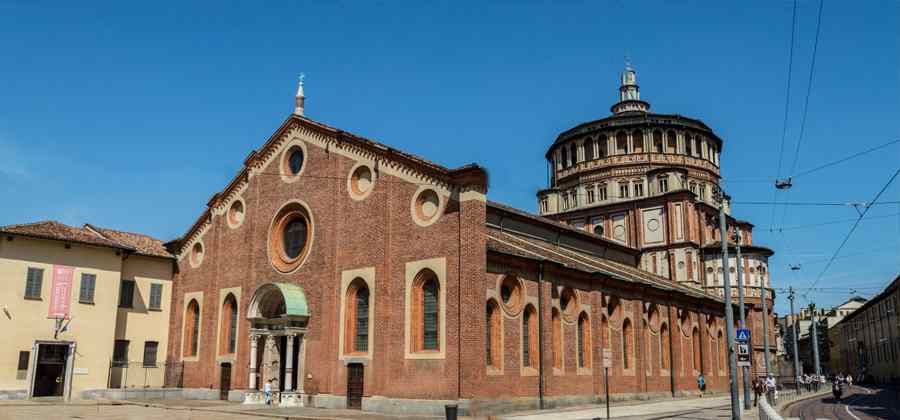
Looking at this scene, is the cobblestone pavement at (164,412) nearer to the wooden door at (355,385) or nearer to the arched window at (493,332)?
the wooden door at (355,385)

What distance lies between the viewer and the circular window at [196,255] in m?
38.2

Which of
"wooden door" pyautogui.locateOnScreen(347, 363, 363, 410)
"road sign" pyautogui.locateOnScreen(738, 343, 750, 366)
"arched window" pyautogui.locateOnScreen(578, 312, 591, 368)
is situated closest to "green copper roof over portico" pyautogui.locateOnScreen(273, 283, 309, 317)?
"wooden door" pyautogui.locateOnScreen(347, 363, 363, 410)

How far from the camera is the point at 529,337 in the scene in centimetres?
2905

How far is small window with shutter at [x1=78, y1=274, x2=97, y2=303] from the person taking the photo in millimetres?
34469

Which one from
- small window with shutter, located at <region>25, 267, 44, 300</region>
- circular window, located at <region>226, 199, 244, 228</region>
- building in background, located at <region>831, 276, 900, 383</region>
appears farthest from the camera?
building in background, located at <region>831, 276, 900, 383</region>

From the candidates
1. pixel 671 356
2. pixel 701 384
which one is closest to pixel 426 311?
pixel 671 356

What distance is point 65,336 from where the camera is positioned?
1321 inches

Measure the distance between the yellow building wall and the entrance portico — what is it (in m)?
8.51

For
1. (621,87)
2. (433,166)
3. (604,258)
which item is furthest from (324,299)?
(621,87)

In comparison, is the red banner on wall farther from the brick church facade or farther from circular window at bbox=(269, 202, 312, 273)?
circular window at bbox=(269, 202, 312, 273)

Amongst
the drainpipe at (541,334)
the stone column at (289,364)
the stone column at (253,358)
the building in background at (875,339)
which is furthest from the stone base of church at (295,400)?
the building in background at (875,339)

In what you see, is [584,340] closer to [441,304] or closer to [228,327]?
[441,304]

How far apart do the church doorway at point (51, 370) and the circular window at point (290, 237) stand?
431 inches

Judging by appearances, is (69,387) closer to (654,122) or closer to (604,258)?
(604,258)
